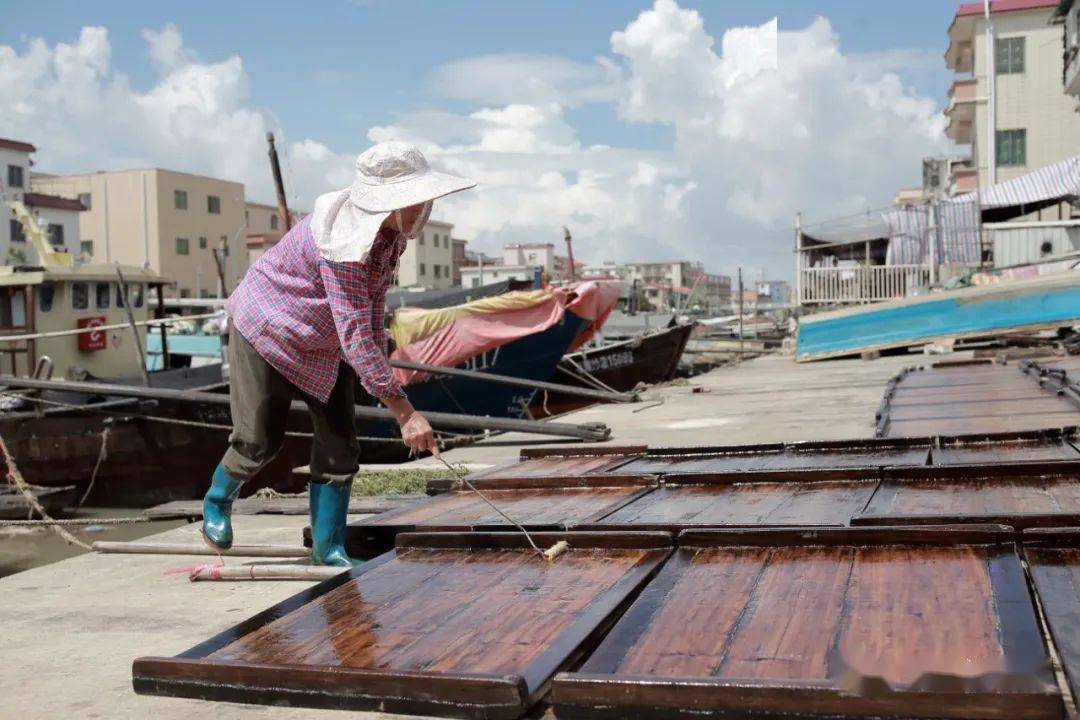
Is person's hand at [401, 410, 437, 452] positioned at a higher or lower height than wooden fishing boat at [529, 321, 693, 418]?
higher

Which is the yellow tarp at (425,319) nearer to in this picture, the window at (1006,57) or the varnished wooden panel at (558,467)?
the varnished wooden panel at (558,467)

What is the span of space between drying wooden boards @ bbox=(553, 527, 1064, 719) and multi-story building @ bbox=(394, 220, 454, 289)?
211 feet

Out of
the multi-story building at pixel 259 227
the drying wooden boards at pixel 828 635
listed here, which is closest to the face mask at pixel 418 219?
the drying wooden boards at pixel 828 635

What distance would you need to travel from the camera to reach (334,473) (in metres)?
3.62

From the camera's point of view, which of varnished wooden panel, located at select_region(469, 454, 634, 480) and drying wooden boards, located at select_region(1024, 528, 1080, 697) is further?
varnished wooden panel, located at select_region(469, 454, 634, 480)

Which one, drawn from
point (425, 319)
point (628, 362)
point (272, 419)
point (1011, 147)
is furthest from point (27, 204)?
point (272, 419)

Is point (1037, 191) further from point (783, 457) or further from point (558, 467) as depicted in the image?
point (558, 467)

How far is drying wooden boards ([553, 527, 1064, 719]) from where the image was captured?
67.1 inches

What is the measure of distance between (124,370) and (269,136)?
3.94 meters

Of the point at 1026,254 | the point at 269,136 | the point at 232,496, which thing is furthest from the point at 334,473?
the point at 1026,254

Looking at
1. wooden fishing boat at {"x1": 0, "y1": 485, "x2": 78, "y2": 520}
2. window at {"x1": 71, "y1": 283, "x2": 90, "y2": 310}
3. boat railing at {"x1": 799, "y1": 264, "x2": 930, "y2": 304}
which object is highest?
boat railing at {"x1": 799, "y1": 264, "x2": 930, "y2": 304}

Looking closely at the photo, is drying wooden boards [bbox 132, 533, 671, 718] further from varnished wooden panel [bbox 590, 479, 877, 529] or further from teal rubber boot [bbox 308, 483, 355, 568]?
teal rubber boot [bbox 308, 483, 355, 568]

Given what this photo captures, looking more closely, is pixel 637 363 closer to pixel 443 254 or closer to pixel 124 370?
pixel 124 370

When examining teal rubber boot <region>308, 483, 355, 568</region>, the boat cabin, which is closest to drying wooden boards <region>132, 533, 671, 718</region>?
teal rubber boot <region>308, 483, 355, 568</region>
